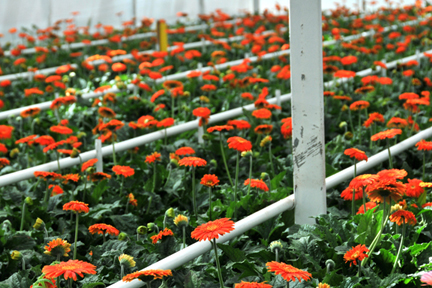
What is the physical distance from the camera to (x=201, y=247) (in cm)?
188

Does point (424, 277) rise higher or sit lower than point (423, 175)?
higher

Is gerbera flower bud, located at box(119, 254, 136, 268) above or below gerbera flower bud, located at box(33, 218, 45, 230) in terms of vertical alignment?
above

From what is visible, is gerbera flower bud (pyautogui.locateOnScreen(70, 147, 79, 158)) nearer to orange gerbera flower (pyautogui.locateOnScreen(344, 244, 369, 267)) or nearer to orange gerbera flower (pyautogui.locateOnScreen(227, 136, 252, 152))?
orange gerbera flower (pyautogui.locateOnScreen(227, 136, 252, 152))

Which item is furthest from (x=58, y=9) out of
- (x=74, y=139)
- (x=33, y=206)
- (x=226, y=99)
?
(x=33, y=206)

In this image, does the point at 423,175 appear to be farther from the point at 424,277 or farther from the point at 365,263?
the point at 424,277

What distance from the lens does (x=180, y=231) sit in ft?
7.82

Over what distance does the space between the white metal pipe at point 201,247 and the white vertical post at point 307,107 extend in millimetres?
100

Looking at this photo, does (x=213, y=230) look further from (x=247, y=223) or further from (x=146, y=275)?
(x=247, y=223)

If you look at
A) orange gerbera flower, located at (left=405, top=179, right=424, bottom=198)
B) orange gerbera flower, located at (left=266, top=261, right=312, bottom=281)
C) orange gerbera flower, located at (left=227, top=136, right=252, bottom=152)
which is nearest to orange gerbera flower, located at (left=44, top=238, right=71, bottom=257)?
orange gerbera flower, located at (left=266, top=261, right=312, bottom=281)

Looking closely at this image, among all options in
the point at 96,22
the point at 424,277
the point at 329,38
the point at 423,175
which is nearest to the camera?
the point at 424,277

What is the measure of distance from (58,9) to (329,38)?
17.6 feet

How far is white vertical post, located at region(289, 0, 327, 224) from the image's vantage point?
2168 millimetres

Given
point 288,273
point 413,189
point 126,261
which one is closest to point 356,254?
point 288,273

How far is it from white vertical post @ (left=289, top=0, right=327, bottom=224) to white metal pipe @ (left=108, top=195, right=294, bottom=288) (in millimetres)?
100
